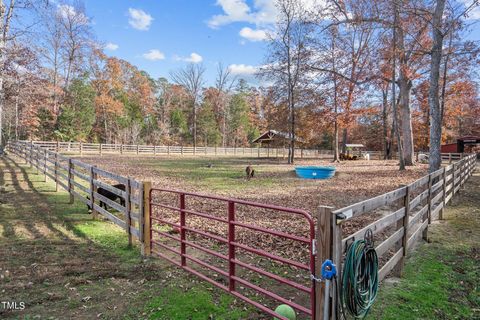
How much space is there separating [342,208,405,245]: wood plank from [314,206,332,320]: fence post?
23 cm

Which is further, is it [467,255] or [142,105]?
[142,105]

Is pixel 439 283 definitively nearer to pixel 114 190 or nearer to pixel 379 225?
pixel 379 225

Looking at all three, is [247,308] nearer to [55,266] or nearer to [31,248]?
[55,266]

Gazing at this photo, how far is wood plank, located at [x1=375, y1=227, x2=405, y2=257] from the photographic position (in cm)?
332

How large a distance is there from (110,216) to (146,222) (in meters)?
1.53

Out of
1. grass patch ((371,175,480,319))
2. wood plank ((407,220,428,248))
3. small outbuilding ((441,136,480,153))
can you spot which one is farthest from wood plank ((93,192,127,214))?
small outbuilding ((441,136,480,153))

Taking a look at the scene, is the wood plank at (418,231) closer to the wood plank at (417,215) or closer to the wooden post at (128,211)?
the wood plank at (417,215)

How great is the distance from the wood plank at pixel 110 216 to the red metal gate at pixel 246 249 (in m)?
0.60

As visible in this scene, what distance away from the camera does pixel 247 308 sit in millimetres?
3432

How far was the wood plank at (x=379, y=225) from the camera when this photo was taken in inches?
107

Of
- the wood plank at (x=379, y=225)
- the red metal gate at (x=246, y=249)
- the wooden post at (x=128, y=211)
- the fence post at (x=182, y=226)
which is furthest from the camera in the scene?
the wooden post at (x=128, y=211)

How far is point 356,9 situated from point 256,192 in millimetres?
11720

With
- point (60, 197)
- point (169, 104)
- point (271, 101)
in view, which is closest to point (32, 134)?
point (169, 104)

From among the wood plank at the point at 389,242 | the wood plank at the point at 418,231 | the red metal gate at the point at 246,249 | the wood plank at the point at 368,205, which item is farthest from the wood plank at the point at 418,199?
the red metal gate at the point at 246,249
